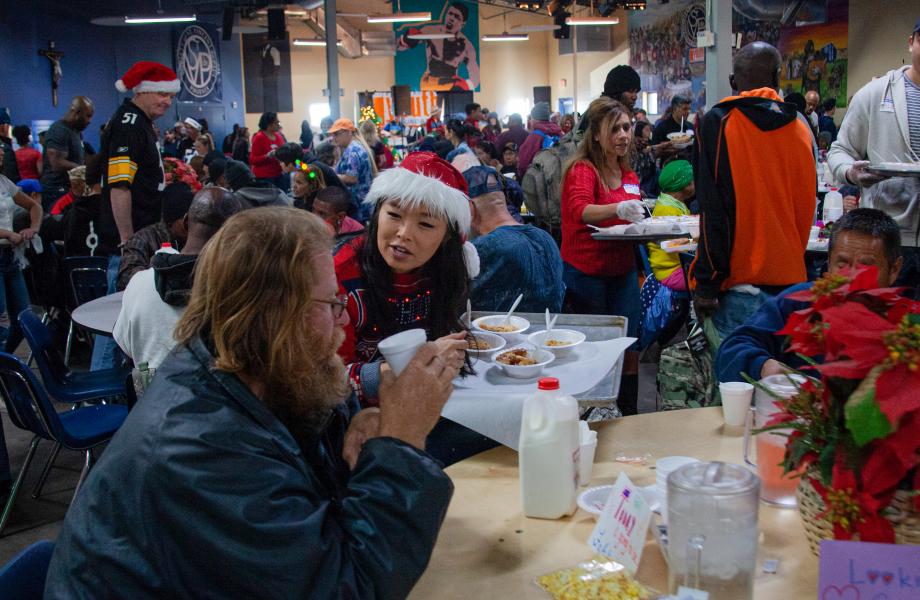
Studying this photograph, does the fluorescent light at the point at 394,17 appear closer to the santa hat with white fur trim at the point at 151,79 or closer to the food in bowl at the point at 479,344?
the santa hat with white fur trim at the point at 151,79

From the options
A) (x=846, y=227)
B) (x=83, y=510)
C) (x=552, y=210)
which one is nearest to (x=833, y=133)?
(x=552, y=210)

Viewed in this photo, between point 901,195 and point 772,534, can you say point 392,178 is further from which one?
point 901,195

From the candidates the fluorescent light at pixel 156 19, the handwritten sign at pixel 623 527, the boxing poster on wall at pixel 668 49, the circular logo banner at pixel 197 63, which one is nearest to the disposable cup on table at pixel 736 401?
the handwritten sign at pixel 623 527

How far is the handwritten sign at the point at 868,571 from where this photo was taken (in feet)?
3.64

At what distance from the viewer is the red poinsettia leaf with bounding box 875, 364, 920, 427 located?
3.53 feet

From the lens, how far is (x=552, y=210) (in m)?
5.86

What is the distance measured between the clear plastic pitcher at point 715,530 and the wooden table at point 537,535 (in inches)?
4.7

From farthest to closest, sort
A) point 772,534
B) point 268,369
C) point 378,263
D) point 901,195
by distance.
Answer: point 901,195, point 378,263, point 772,534, point 268,369

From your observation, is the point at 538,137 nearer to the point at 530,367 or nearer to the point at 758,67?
the point at 758,67

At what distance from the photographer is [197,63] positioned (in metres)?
17.3

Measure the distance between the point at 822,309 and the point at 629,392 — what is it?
2944 mm

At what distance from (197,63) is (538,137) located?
10522 mm

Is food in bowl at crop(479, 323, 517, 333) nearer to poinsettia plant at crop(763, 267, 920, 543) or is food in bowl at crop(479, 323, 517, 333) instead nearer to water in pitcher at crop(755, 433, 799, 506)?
water in pitcher at crop(755, 433, 799, 506)

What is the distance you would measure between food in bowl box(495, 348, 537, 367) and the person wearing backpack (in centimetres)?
663
